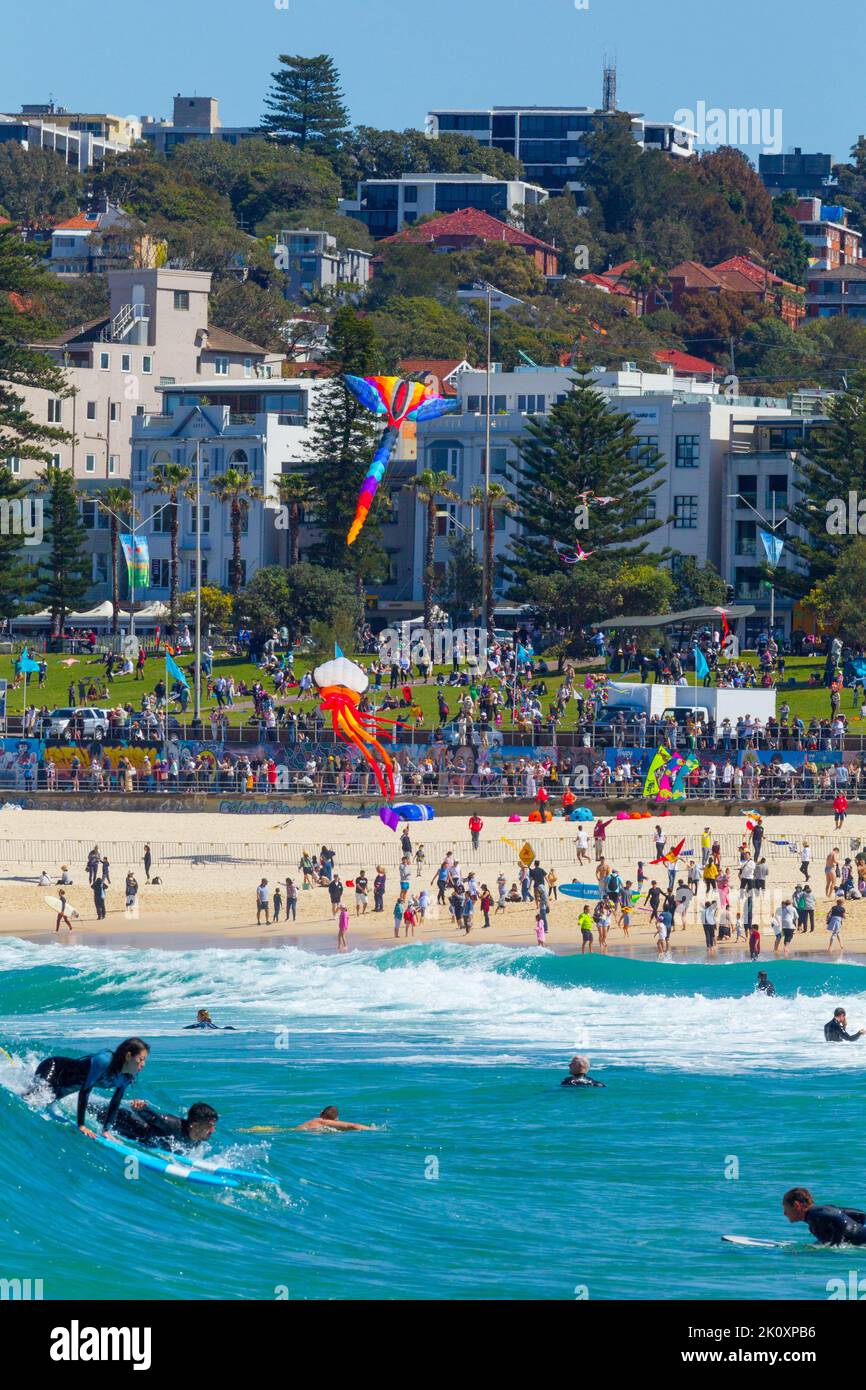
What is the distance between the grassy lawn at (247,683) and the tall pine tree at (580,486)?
732 centimetres

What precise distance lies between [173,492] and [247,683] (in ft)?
63.7

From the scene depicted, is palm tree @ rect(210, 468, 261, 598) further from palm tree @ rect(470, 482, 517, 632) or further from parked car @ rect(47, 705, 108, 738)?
parked car @ rect(47, 705, 108, 738)

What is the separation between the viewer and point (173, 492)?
260 feet

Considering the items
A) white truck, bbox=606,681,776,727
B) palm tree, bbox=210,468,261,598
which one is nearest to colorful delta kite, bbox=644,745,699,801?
white truck, bbox=606,681,776,727

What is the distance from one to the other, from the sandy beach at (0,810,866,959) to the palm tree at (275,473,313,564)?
28.2 meters

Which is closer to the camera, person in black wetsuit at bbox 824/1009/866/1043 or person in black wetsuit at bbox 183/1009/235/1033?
person in black wetsuit at bbox 824/1009/866/1043

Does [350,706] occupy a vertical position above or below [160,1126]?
above

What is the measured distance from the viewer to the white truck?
49.3 meters

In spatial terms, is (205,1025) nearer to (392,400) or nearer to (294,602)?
(392,400)

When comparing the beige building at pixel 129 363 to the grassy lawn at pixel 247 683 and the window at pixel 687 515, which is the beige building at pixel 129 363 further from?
the grassy lawn at pixel 247 683

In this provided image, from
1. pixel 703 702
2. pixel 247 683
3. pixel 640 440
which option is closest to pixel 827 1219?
pixel 703 702

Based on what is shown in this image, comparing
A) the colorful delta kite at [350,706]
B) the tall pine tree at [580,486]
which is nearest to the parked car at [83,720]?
the colorful delta kite at [350,706]

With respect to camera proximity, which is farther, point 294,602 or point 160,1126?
point 294,602
